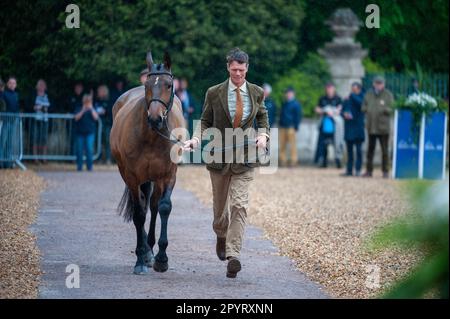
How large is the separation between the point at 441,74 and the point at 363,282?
19.3m

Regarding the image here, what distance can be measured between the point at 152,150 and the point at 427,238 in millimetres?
6315

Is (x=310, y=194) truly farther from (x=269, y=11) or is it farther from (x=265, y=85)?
(x=265, y=85)

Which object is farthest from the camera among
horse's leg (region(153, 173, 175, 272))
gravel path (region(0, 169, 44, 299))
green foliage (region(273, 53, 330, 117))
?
green foliage (region(273, 53, 330, 117))

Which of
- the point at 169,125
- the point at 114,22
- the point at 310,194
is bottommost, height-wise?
the point at 310,194

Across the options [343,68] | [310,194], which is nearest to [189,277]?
[310,194]

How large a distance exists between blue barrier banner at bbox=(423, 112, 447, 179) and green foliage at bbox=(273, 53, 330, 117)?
38.8 ft

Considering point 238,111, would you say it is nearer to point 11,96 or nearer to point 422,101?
point 11,96

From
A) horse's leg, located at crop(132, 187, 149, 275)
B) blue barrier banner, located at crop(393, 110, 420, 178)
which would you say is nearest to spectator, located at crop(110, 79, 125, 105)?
blue barrier banner, located at crop(393, 110, 420, 178)

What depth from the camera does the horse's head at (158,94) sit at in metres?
10.2

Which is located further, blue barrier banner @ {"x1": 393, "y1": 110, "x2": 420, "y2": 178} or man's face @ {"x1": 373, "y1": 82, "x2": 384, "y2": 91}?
man's face @ {"x1": 373, "y1": 82, "x2": 384, "y2": 91}

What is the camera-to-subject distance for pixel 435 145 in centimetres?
2409

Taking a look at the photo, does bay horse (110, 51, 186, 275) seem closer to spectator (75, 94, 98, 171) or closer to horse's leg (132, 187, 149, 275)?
horse's leg (132, 187, 149, 275)

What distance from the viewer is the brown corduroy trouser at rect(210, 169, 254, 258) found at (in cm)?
995
